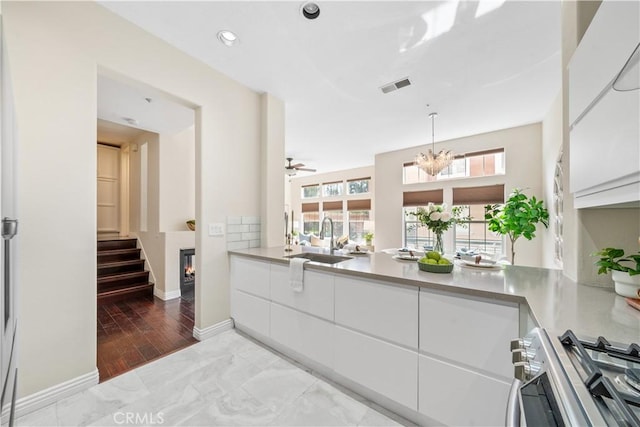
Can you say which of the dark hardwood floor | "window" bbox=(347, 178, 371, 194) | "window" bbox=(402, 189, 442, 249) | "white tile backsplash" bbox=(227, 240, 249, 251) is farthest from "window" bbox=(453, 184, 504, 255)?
the dark hardwood floor

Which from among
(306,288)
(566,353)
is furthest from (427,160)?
(566,353)

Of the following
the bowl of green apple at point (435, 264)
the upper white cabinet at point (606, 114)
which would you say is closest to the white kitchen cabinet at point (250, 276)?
the bowl of green apple at point (435, 264)

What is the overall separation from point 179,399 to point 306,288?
1093mm

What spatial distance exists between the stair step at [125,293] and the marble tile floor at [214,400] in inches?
83.4

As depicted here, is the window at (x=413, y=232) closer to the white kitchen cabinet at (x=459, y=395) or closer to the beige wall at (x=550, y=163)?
the beige wall at (x=550, y=163)

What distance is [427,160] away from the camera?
13.0 feet

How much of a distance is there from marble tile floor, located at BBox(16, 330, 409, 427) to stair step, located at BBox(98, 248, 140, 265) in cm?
273

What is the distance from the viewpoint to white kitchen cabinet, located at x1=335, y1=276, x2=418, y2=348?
53.9 inches

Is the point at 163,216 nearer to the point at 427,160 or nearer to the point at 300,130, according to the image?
the point at 300,130

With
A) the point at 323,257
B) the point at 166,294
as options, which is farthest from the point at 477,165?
the point at 166,294

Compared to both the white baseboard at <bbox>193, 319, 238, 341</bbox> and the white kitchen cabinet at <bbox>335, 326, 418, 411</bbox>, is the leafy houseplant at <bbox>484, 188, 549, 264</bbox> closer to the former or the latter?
the white kitchen cabinet at <bbox>335, 326, 418, 411</bbox>

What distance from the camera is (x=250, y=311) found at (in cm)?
235

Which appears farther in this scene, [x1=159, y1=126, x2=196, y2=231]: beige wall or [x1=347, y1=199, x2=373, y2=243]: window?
[x1=347, y1=199, x2=373, y2=243]: window

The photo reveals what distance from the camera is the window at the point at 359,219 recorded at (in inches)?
291
